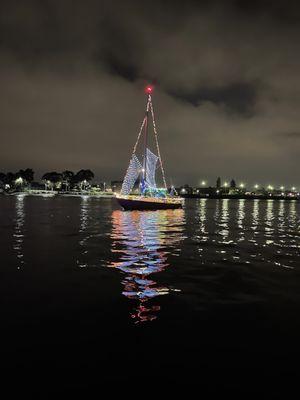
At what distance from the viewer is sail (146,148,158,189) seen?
8175 centimetres

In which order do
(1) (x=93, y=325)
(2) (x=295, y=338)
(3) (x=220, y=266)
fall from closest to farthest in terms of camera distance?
(2) (x=295, y=338) → (1) (x=93, y=325) → (3) (x=220, y=266)

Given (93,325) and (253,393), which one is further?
(93,325)

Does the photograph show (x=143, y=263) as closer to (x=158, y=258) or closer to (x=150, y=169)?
(x=158, y=258)

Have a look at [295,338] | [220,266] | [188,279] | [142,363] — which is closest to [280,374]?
[295,338]

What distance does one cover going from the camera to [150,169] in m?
82.8

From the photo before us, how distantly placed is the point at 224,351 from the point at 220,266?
36.9ft

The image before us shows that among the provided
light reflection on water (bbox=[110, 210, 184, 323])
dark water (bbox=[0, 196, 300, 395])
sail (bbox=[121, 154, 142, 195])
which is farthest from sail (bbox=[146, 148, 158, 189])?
dark water (bbox=[0, 196, 300, 395])

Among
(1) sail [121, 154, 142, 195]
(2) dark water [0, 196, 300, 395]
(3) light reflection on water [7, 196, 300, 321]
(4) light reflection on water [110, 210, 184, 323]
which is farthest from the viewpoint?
(1) sail [121, 154, 142, 195]

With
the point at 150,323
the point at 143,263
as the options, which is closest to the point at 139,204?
the point at 143,263

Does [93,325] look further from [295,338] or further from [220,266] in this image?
[220,266]

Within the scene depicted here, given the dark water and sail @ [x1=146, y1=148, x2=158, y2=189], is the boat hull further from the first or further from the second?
the dark water

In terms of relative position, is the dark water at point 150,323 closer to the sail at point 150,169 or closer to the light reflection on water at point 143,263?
the light reflection on water at point 143,263

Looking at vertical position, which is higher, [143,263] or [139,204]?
[139,204]

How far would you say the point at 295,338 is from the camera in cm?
974
